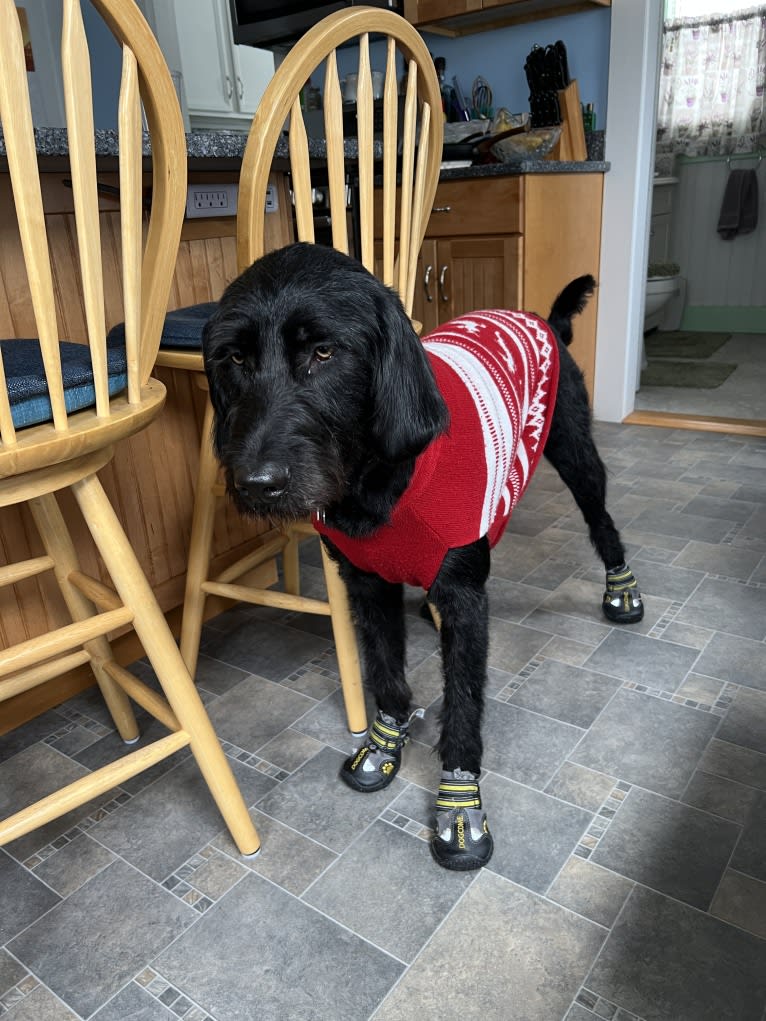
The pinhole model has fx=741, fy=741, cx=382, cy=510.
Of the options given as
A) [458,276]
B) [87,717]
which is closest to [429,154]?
[87,717]

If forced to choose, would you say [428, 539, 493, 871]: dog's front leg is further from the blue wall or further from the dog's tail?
the blue wall

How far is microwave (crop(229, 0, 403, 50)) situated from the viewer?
11.6 ft

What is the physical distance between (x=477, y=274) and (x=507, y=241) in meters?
0.18

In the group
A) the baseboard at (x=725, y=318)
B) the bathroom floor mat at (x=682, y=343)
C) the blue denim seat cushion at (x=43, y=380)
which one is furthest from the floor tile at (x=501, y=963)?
the baseboard at (x=725, y=318)

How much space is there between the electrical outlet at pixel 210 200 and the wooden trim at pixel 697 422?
2220 mm

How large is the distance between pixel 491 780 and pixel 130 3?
4.07 ft

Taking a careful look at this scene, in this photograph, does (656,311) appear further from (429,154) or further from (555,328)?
(429,154)

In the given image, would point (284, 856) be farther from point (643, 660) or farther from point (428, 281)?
point (428, 281)

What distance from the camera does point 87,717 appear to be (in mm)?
1577

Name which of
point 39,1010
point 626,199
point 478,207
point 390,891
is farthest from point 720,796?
point 626,199

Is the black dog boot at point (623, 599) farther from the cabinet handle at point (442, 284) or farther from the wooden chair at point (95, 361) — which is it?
the cabinet handle at point (442, 284)

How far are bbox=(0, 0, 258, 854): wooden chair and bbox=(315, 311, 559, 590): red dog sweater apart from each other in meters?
0.32

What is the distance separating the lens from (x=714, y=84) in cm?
480

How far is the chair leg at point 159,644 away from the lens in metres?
1.02
